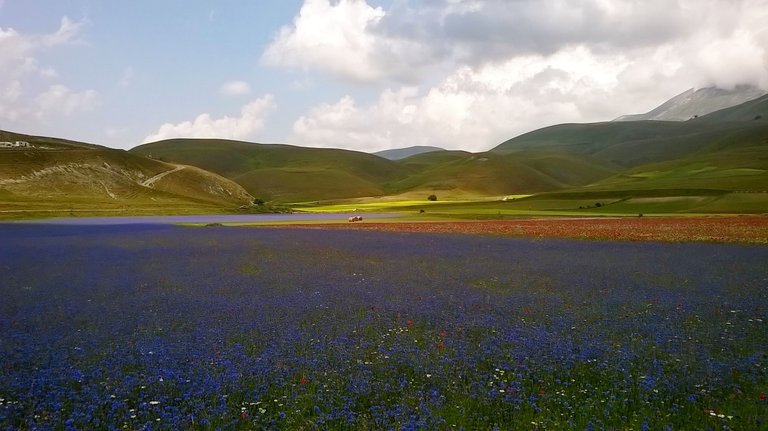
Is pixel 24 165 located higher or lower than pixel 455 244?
higher

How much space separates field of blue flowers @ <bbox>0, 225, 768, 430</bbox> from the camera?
8.84 m

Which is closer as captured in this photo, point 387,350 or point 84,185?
point 387,350

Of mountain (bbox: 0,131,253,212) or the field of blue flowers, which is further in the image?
mountain (bbox: 0,131,253,212)

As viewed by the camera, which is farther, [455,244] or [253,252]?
[455,244]

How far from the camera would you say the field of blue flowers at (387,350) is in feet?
29.0

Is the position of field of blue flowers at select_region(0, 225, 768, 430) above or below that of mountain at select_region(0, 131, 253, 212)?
below

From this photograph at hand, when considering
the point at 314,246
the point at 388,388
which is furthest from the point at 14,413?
the point at 314,246

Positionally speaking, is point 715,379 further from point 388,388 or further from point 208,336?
point 208,336

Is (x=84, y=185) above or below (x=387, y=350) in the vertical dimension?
above

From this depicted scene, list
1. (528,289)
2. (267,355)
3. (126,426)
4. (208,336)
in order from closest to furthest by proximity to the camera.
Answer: (126,426) < (267,355) < (208,336) < (528,289)

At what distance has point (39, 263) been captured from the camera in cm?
3078

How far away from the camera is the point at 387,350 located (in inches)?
486

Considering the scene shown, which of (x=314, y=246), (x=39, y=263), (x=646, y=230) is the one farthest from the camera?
(x=646, y=230)

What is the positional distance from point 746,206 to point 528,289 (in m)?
83.1
